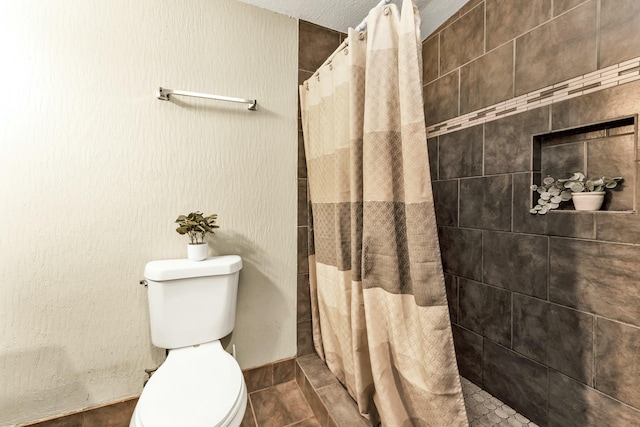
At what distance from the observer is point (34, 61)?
1146 mm

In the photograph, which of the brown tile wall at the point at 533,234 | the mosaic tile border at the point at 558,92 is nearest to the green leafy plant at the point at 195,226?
the brown tile wall at the point at 533,234

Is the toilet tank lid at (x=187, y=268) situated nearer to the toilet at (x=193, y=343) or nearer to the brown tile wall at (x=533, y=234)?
the toilet at (x=193, y=343)

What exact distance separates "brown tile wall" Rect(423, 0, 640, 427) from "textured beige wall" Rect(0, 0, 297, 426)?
105cm

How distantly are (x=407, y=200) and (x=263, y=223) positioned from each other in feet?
2.92

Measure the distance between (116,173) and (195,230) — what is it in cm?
45

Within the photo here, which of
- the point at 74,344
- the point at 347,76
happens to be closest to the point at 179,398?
the point at 74,344

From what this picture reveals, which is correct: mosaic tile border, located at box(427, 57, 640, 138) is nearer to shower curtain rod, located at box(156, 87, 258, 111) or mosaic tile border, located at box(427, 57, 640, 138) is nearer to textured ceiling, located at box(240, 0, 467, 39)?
textured ceiling, located at box(240, 0, 467, 39)

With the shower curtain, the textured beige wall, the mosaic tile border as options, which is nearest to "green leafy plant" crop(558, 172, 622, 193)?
the mosaic tile border

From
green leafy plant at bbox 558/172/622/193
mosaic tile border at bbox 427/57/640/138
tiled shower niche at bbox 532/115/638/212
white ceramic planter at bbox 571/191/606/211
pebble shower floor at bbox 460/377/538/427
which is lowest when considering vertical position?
pebble shower floor at bbox 460/377/538/427

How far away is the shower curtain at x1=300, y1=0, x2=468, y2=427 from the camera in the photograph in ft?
2.99

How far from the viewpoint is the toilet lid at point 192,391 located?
2.75ft

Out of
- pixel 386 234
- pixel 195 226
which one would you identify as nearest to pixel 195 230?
pixel 195 226

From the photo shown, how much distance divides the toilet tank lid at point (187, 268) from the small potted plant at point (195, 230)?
1.5 inches

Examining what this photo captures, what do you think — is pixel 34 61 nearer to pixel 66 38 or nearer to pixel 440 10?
pixel 66 38
